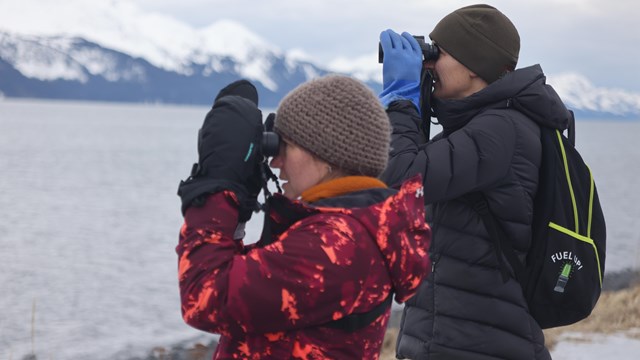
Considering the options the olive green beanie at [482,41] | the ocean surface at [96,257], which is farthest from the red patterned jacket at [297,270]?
the ocean surface at [96,257]

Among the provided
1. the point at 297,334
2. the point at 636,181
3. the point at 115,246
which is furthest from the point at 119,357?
the point at 636,181

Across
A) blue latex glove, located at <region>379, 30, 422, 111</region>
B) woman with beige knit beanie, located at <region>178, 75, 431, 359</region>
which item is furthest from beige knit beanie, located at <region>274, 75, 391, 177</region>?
blue latex glove, located at <region>379, 30, 422, 111</region>

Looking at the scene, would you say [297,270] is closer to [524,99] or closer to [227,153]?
[227,153]

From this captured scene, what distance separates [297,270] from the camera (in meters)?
1.77

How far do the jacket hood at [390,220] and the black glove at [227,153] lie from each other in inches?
3.9

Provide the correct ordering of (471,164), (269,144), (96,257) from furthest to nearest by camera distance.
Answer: (96,257)
(471,164)
(269,144)

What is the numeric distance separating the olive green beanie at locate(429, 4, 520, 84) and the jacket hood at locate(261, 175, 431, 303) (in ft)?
3.22

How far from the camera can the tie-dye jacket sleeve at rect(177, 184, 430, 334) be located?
176 centimetres

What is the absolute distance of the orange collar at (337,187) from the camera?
1.92 m

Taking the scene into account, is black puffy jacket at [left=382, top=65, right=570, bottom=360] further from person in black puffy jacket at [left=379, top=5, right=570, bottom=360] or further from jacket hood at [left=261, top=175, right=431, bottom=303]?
jacket hood at [left=261, top=175, right=431, bottom=303]

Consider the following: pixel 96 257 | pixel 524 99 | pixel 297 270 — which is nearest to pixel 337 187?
pixel 297 270

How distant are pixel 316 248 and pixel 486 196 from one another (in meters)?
1.11

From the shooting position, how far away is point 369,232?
1.86 metres

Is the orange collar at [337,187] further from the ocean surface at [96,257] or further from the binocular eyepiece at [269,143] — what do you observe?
the ocean surface at [96,257]
